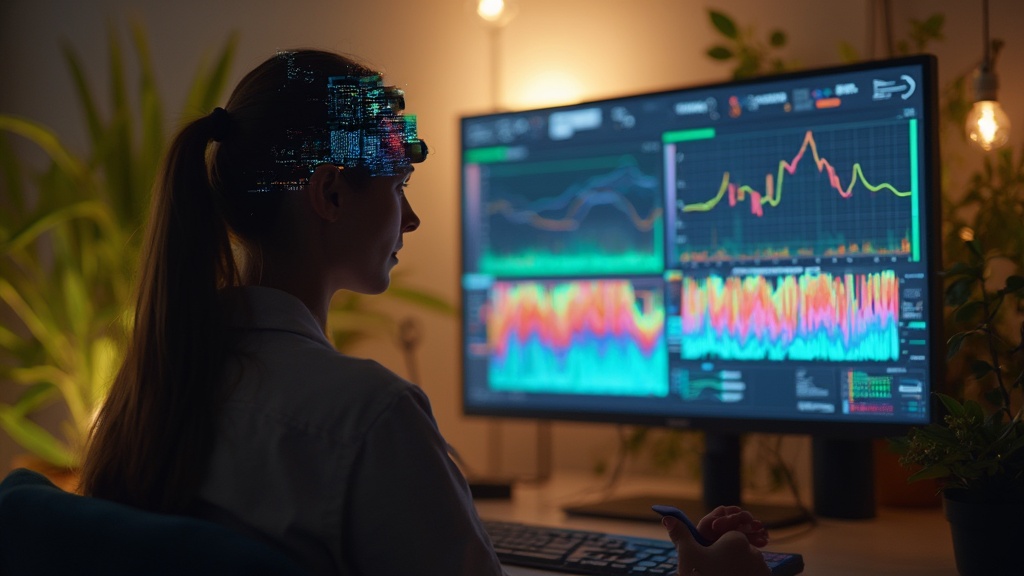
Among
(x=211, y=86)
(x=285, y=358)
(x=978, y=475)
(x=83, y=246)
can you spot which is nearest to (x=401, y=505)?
(x=285, y=358)

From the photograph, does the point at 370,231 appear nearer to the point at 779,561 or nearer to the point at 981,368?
the point at 779,561

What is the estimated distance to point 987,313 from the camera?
1.24 metres

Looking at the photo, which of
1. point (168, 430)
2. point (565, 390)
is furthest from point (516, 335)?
point (168, 430)

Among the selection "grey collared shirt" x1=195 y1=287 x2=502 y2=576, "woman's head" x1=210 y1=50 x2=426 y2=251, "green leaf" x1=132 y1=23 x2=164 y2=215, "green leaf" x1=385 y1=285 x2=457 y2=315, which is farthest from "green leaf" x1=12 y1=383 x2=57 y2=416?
"grey collared shirt" x1=195 y1=287 x2=502 y2=576

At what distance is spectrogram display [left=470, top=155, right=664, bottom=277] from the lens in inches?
64.3

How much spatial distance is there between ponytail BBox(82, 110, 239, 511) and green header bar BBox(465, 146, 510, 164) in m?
0.80

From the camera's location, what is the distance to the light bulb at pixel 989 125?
1.46 metres

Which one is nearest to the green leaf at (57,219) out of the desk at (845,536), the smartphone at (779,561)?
the desk at (845,536)

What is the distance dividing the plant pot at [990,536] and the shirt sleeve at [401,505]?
0.61 meters

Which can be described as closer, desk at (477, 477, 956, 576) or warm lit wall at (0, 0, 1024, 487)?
desk at (477, 477, 956, 576)

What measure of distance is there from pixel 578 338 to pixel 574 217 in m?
0.20

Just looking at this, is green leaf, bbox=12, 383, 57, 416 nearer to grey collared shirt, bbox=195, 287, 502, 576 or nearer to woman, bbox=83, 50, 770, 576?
woman, bbox=83, 50, 770, 576

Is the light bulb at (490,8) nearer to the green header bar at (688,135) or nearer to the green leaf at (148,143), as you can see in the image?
the green header bar at (688,135)

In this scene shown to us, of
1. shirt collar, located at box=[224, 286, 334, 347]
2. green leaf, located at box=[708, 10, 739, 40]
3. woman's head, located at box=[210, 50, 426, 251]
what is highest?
green leaf, located at box=[708, 10, 739, 40]
